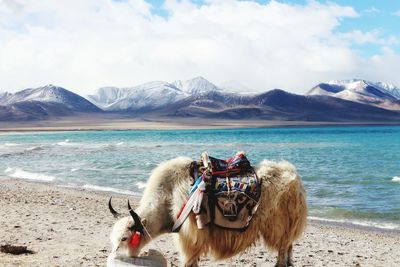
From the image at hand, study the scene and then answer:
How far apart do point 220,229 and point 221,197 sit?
0.99 feet

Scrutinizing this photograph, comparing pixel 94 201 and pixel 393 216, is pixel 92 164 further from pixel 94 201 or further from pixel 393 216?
pixel 393 216

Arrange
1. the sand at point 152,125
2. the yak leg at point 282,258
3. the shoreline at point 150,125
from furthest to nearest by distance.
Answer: the sand at point 152,125, the shoreline at point 150,125, the yak leg at point 282,258

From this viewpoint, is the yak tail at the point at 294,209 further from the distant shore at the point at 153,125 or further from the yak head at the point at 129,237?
the distant shore at the point at 153,125

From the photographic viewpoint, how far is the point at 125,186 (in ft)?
53.7

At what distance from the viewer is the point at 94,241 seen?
6.77m

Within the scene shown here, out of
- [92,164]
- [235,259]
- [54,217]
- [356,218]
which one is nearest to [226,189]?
[235,259]

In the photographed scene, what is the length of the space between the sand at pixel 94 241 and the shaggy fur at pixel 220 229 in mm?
1311

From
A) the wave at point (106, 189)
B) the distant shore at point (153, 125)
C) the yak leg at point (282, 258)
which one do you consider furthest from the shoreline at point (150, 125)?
the yak leg at point (282, 258)

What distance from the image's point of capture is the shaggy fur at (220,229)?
14.4 feet

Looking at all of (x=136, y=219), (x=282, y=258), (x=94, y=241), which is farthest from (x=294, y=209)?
(x=94, y=241)

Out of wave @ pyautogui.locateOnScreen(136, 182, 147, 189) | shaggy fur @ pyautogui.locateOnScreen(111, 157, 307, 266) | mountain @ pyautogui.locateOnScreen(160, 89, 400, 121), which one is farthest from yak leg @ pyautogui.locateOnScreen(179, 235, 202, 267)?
mountain @ pyautogui.locateOnScreen(160, 89, 400, 121)

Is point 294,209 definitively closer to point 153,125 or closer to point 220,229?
point 220,229

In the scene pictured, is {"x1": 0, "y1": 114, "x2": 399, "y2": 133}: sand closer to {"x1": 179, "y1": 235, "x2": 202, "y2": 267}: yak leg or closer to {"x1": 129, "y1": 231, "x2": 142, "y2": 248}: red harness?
{"x1": 179, "y1": 235, "x2": 202, "y2": 267}: yak leg

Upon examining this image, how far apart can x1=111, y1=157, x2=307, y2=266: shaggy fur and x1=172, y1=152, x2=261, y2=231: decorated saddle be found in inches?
2.8
